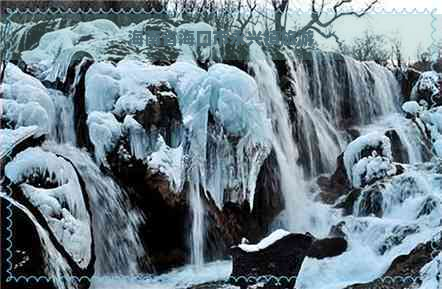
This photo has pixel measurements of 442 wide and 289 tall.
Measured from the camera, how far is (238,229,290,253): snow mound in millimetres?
3744

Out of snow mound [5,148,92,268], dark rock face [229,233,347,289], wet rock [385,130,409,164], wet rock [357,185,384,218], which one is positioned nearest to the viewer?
snow mound [5,148,92,268]

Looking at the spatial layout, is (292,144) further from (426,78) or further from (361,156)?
(426,78)

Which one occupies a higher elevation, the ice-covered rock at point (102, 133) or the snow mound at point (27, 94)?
the snow mound at point (27, 94)

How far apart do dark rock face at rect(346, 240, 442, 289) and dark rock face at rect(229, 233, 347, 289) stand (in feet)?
0.99

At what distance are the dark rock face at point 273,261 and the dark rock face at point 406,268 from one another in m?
0.30

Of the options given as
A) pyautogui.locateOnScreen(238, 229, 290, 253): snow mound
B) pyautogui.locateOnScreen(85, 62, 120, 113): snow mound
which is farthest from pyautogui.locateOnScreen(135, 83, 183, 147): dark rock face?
pyautogui.locateOnScreen(238, 229, 290, 253): snow mound

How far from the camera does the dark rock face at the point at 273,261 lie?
12.2 feet

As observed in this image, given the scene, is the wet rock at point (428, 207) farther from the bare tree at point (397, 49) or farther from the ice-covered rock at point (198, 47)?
the ice-covered rock at point (198, 47)

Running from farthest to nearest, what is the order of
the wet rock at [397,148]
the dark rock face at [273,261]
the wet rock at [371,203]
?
1. the wet rock at [397,148]
2. the wet rock at [371,203]
3. the dark rock face at [273,261]

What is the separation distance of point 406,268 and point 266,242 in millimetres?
716

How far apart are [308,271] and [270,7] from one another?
1345 millimetres

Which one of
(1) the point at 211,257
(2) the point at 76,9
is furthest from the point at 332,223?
(2) the point at 76,9

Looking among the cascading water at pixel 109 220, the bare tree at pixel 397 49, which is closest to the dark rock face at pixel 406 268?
the bare tree at pixel 397 49

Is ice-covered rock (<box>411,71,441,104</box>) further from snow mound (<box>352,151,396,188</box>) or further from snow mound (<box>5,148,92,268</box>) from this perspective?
snow mound (<box>5,148,92,268</box>)
